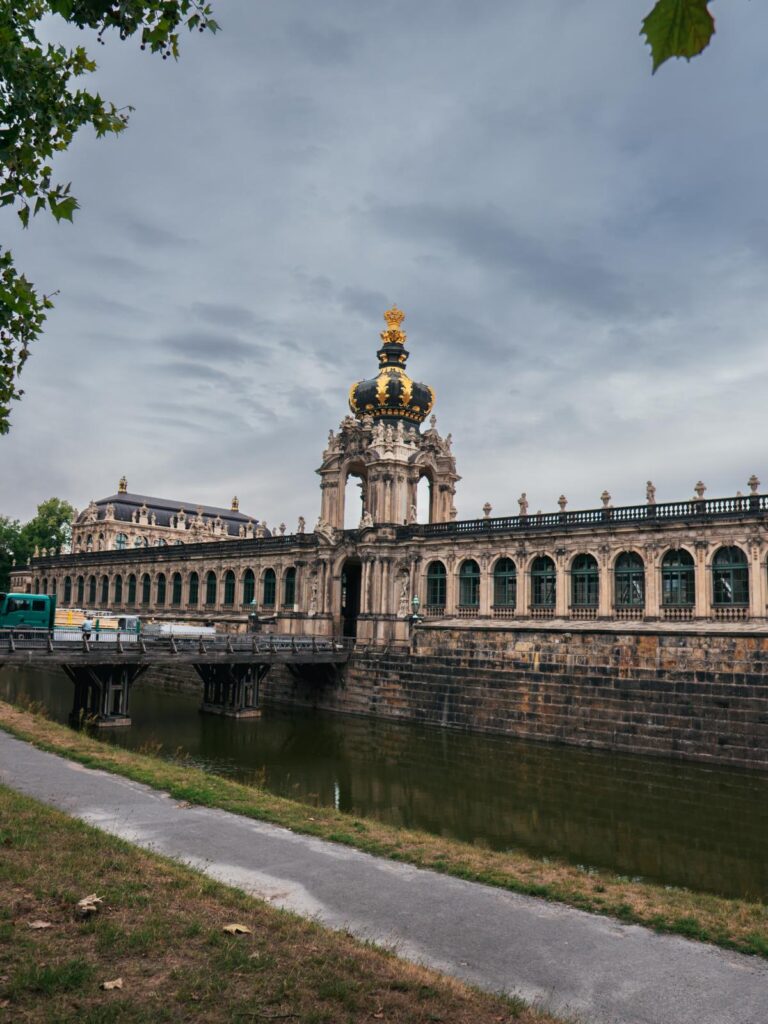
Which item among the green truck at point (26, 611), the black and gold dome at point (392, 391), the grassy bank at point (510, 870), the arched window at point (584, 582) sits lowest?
the grassy bank at point (510, 870)

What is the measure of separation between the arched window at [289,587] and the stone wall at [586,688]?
10.9 metres

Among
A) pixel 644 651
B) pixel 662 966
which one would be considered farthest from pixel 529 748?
pixel 662 966

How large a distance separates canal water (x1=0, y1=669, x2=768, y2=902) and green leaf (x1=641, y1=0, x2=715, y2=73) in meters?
18.3

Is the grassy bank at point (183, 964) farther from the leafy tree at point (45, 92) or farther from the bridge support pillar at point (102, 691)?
the bridge support pillar at point (102, 691)

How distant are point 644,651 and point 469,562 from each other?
12.9 m

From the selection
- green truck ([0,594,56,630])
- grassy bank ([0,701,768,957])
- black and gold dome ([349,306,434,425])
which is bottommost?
grassy bank ([0,701,768,957])

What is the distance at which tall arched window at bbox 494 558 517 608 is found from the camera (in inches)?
1695

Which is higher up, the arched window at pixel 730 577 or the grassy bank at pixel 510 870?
the arched window at pixel 730 577

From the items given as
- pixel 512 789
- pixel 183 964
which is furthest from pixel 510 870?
pixel 512 789

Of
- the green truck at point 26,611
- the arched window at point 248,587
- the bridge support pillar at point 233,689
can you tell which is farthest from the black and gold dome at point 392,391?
the green truck at point 26,611

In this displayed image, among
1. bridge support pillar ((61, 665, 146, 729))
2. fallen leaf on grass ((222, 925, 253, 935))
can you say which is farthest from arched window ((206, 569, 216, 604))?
fallen leaf on grass ((222, 925, 253, 935))

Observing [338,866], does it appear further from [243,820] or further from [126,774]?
[126,774]

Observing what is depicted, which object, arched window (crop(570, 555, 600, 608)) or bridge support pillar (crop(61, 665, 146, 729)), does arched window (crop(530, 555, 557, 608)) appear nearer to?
arched window (crop(570, 555, 600, 608))

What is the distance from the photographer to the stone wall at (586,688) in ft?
103
